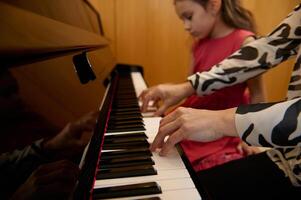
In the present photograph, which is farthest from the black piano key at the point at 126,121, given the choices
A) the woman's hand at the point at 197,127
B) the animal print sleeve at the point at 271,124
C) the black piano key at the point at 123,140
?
the animal print sleeve at the point at 271,124

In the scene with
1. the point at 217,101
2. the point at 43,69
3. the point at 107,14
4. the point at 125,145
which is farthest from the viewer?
the point at 107,14

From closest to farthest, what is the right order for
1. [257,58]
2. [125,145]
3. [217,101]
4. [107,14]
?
[125,145]
[257,58]
[217,101]
[107,14]

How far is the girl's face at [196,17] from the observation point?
1.31 m

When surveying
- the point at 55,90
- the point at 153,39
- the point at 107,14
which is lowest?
the point at 153,39

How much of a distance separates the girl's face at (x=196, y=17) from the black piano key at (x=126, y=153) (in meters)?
0.88

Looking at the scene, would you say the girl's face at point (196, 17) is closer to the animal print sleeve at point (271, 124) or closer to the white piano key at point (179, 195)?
the animal print sleeve at point (271, 124)

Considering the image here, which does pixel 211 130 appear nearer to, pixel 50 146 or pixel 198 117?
pixel 198 117

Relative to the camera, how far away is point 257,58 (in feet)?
3.11

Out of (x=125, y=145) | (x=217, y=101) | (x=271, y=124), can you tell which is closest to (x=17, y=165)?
(x=125, y=145)

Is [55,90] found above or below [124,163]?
above

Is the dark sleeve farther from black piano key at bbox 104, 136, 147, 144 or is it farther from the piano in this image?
black piano key at bbox 104, 136, 147, 144

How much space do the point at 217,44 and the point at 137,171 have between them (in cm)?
97

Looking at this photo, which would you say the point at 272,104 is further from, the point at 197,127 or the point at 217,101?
the point at 217,101

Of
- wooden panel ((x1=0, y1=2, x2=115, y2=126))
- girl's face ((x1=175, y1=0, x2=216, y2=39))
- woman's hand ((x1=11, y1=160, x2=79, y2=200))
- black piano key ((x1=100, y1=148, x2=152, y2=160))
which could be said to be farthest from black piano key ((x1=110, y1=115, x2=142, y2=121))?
girl's face ((x1=175, y1=0, x2=216, y2=39))
